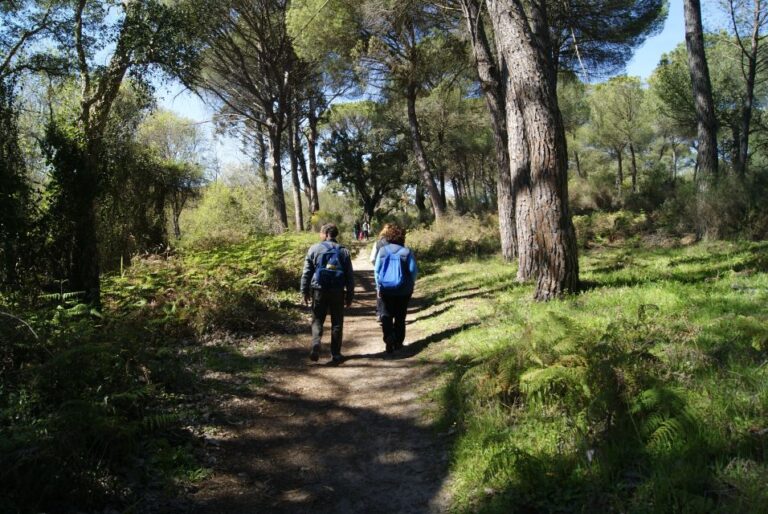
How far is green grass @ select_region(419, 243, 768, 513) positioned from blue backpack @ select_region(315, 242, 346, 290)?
180 centimetres

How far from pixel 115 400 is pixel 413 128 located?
17.3m

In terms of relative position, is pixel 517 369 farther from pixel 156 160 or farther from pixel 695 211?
pixel 156 160

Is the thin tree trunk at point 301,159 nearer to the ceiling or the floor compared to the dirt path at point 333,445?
nearer to the ceiling

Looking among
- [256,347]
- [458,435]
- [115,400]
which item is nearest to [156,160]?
[256,347]

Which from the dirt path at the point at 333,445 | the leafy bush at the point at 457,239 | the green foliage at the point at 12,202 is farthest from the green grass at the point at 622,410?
the leafy bush at the point at 457,239

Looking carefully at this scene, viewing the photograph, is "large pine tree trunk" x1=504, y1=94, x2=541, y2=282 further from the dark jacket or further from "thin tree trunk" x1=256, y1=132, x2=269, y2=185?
"thin tree trunk" x1=256, y1=132, x2=269, y2=185

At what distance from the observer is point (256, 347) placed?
24.6 ft

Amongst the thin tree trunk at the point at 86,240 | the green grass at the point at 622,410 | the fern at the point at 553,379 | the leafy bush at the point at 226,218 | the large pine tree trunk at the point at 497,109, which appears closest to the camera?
the green grass at the point at 622,410

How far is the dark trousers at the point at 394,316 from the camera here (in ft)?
21.8

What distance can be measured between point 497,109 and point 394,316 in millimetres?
6356

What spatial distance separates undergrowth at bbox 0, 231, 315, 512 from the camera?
116 inches

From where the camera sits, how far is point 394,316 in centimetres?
→ 672

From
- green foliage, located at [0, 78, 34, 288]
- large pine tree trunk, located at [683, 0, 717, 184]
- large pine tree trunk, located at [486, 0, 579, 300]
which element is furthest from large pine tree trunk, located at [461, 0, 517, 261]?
green foliage, located at [0, 78, 34, 288]

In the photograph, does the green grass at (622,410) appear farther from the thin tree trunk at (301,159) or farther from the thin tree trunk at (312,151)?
the thin tree trunk at (301,159)
